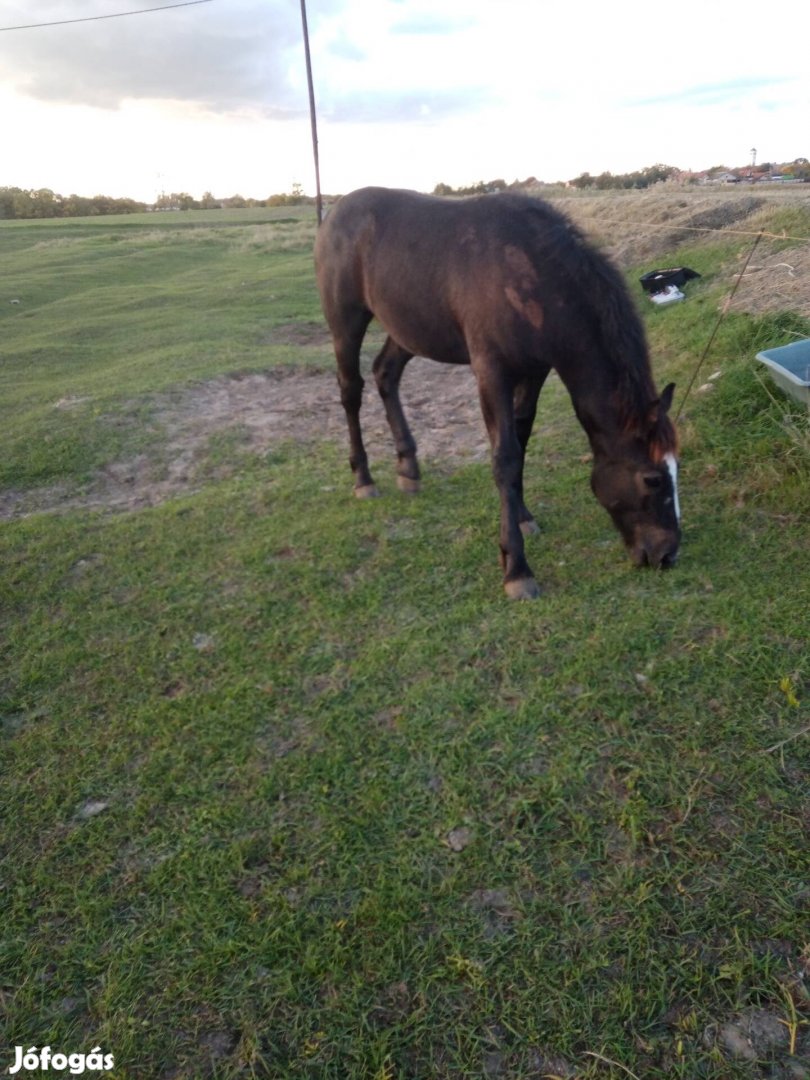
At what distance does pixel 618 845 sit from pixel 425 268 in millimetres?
3319

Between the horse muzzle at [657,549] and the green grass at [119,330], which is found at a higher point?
the green grass at [119,330]

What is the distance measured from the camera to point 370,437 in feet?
21.6

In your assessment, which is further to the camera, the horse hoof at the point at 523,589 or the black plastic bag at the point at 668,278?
the black plastic bag at the point at 668,278

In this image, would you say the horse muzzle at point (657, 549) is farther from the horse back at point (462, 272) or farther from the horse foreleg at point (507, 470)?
the horse back at point (462, 272)

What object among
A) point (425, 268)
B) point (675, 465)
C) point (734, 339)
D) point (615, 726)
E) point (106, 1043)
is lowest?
point (106, 1043)

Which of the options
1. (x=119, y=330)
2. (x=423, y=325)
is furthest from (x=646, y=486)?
(x=119, y=330)

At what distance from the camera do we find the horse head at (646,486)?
11.5 feet

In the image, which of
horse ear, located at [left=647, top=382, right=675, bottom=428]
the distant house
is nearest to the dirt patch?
horse ear, located at [left=647, top=382, right=675, bottom=428]

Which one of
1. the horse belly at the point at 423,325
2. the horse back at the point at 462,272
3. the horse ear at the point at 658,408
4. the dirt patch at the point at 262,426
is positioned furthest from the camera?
the dirt patch at the point at 262,426

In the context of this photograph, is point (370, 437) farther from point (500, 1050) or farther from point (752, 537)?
point (500, 1050)

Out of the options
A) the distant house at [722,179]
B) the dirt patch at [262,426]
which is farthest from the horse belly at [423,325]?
the distant house at [722,179]

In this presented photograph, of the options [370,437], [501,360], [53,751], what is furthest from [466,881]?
[370,437]

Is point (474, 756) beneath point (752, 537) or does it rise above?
beneath

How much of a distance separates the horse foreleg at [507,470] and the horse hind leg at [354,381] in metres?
1.51
